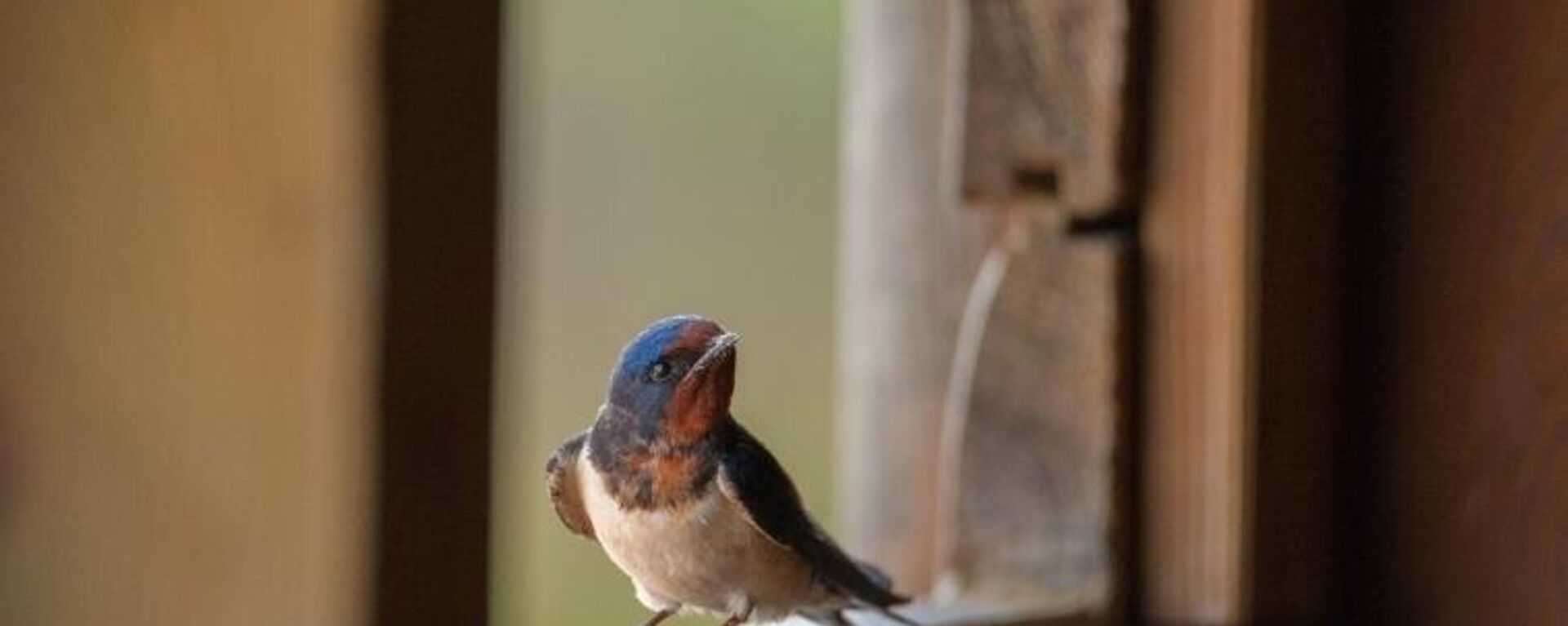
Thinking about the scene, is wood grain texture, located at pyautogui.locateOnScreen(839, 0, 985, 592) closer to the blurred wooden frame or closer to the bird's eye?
the blurred wooden frame

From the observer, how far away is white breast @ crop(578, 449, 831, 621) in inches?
42.8

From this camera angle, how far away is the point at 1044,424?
1.43 m

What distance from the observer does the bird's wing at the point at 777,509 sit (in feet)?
3.58

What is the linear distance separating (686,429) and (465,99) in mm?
262

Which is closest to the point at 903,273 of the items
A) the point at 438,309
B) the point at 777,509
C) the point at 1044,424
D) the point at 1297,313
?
the point at 1044,424

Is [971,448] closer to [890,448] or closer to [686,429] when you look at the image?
[890,448]

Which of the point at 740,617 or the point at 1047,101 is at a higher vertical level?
the point at 1047,101

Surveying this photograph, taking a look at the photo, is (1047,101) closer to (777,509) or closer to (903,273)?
(903,273)

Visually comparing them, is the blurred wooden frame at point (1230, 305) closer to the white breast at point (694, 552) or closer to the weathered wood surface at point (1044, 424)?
the weathered wood surface at point (1044, 424)

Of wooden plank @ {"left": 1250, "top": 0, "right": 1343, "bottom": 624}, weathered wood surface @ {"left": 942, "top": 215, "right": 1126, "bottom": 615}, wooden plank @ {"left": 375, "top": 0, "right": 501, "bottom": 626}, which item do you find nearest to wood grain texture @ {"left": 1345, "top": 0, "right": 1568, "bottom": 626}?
wooden plank @ {"left": 1250, "top": 0, "right": 1343, "bottom": 624}

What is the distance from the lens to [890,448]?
1534 millimetres

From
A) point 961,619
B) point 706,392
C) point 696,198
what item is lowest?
point 961,619

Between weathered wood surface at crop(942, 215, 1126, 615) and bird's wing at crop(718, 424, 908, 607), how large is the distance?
27 cm

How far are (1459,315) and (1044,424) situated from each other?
0.78 ft
